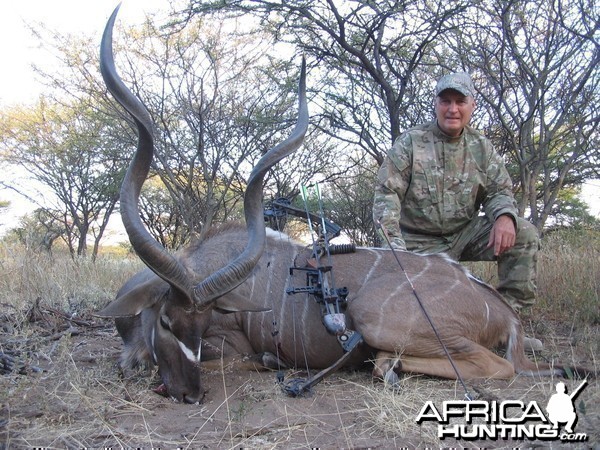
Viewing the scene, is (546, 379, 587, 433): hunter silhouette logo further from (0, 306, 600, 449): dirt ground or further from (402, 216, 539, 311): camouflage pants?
(402, 216, 539, 311): camouflage pants

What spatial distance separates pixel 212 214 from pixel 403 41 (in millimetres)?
3692

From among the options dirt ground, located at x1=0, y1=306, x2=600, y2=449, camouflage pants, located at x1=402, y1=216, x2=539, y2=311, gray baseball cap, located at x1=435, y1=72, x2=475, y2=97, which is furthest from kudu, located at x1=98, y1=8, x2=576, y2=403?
gray baseball cap, located at x1=435, y1=72, x2=475, y2=97

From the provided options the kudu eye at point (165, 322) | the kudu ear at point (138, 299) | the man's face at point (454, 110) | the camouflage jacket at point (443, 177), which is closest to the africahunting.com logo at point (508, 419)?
the kudu eye at point (165, 322)

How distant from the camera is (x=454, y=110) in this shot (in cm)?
391

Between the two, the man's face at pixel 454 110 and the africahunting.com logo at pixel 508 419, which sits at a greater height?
the man's face at pixel 454 110

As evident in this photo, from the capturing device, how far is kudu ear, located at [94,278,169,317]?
2791mm

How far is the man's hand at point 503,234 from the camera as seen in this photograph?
3518 millimetres

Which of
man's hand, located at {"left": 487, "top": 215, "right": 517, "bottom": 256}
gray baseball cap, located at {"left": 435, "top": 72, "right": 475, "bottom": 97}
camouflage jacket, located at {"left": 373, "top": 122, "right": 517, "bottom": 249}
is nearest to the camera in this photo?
man's hand, located at {"left": 487, "top": 215, "right": 517, "bottom": 256}

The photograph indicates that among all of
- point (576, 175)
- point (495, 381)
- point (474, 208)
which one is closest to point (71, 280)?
point (474, 208)

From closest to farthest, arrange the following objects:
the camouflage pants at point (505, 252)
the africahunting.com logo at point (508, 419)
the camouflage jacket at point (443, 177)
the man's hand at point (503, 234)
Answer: the africahunting.com logo at point (508, 419)
the man's hand at point (503, 234)
the camouflage pants at point (505, 252)
the camouflage jacket at point (443, 177)

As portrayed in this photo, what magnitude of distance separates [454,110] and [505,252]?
1.00 meters

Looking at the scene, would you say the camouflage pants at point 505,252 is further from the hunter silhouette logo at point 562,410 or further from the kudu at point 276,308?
the hunter silhouette logo at point 562,410

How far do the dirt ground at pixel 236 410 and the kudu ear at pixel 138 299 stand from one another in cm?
31

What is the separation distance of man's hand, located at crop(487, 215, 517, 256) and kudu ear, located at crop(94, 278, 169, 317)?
1966mm
